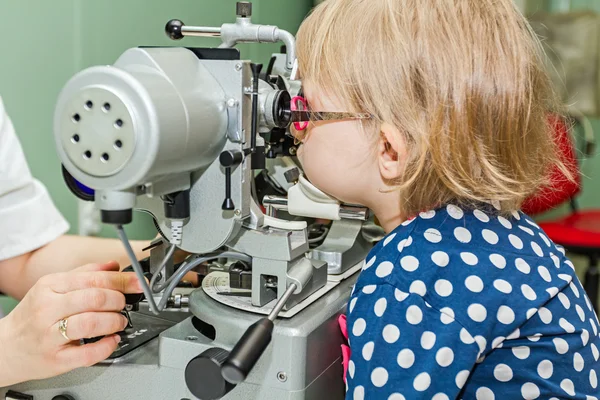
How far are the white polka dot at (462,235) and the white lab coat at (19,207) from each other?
743mm

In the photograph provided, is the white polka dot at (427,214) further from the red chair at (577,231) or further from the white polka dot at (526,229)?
the red chair at (577,231)

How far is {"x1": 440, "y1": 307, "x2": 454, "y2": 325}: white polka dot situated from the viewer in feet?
2.42

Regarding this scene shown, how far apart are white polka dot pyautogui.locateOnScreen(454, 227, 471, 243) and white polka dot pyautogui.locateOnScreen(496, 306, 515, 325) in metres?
0.09

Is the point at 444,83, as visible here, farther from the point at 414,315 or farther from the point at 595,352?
the point at 595,352

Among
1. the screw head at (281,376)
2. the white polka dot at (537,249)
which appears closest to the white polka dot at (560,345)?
the white polka dot at (537,249)

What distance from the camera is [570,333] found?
823 millimetres

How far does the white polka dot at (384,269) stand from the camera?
0.78 m

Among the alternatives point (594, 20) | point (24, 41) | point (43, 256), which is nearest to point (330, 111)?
point (43, 256)

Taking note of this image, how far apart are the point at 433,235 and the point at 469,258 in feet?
0.16

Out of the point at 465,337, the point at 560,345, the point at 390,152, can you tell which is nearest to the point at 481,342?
the point at 465,337

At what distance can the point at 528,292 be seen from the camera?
79 centimetres

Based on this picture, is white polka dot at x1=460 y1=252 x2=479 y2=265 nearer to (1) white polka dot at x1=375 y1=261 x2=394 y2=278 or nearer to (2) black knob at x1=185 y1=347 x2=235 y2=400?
(1) white polka dot at x1=375 y1=261 x2=394 y2=278

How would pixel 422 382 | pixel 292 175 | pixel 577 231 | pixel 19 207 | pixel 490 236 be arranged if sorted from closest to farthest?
pixel 422 382 → pixel 490 236 → pixel 292 175 → pixel 19 207 → pixel 577 231

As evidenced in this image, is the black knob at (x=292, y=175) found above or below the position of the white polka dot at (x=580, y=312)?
above
